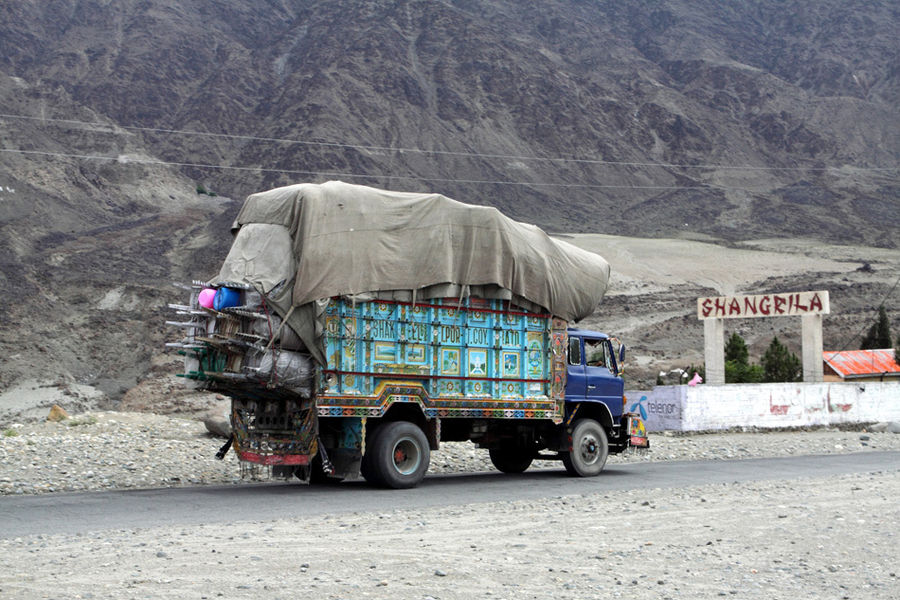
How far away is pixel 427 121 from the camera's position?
124188 millimetres

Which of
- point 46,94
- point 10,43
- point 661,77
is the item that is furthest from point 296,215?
point 661,77

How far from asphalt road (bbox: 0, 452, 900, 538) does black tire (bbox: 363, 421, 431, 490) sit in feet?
0.76

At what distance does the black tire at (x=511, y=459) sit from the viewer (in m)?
19.4

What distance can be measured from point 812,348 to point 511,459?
75.4 feet

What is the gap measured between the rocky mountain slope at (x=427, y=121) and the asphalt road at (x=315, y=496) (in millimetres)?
39731

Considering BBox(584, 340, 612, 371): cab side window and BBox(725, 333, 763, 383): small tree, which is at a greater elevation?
BBox(725, 333, 763, 383): small tree

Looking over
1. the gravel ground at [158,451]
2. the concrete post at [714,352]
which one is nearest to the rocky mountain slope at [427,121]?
the gravel ground at [158,451]

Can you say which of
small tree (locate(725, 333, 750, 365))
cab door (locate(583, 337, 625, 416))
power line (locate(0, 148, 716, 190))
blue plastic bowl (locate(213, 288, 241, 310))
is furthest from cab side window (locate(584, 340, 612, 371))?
power line (locate(0, 148, 716, 190))

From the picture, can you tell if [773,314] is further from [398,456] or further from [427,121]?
[427,121]

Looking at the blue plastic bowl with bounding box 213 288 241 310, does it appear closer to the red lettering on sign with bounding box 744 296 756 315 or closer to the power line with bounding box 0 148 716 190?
the red lettering on sign with bounding box 744 296 756 315

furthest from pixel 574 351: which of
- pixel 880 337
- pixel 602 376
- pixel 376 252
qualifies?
pixel 880 337

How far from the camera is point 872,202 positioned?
111000mm

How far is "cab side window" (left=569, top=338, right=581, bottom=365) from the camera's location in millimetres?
18266

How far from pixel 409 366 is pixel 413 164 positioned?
323 feet
